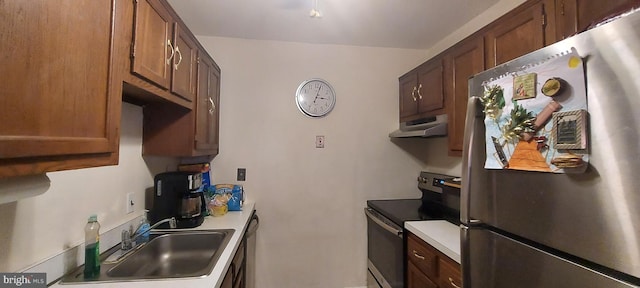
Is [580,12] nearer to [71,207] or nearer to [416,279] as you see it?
[416,279]

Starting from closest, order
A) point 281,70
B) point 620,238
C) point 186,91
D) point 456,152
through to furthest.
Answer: point 620,238
point 186,91
point 456,152
point 281,70

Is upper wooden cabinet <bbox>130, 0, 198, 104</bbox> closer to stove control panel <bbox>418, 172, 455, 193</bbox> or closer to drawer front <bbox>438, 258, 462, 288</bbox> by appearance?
drawer front <bbox>438, 258, 462, 288</bbox>

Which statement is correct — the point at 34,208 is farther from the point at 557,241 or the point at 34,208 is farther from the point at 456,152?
the point at 456,152

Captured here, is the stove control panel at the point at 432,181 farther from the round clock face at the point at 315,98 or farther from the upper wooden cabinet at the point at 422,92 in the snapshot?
the round clock face at the point at 315,98

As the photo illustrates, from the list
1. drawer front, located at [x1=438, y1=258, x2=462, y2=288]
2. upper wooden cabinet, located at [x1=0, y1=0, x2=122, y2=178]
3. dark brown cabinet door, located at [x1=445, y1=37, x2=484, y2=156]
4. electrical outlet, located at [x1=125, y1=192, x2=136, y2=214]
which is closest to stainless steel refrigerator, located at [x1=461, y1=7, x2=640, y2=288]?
drawer front, located at [x1=438, y1=258, x2=462, y2=288]

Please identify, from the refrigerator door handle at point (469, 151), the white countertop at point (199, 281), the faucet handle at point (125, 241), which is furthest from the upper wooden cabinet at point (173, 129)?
the refrigerator door handle at point (469, 151)

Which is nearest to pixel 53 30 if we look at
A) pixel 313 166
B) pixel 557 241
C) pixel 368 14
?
pixel 557 241

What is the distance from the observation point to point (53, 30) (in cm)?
67

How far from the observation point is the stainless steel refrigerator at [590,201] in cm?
54

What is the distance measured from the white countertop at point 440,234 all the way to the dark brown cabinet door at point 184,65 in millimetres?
1676

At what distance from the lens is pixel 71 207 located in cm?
116

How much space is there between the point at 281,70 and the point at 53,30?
6.23 feet

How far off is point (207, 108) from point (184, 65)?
50cm

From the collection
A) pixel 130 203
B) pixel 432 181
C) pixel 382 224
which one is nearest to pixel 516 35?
pixel 432 181
